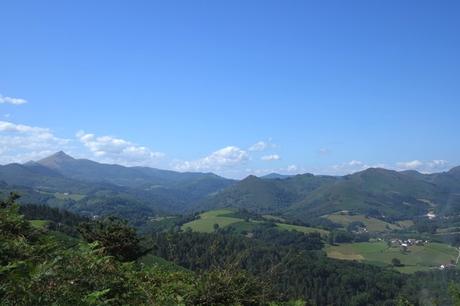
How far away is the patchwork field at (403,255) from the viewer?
164 meters

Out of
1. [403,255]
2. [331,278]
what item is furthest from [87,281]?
[403,255]

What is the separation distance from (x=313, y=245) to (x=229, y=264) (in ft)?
605

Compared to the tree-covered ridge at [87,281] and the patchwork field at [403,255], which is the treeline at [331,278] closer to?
the patchwork field at [403,255]

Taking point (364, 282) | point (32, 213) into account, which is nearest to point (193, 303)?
point (32, 213)

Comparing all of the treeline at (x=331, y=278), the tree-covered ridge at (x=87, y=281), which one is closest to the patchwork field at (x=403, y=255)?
the treeline at (x=331, y=278)

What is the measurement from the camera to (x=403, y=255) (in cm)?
17875

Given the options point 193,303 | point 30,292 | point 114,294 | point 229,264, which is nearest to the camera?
point 30,292

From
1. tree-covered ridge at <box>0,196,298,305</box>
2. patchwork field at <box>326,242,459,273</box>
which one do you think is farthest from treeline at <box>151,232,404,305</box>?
tree-covered ridge at <box>0,196,298,305</box>

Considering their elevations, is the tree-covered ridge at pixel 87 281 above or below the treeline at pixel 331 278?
above

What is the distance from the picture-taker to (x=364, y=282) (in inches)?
5103

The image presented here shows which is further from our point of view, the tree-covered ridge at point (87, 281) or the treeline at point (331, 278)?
the treeline at point (331, 278)

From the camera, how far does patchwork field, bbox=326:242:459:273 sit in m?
164

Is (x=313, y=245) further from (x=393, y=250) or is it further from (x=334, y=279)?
(x=334, y=279)

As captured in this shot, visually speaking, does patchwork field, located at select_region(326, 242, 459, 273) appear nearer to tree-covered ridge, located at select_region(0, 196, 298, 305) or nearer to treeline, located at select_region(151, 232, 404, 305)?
treeline, located at select_region(151, 232, 404, 305)
